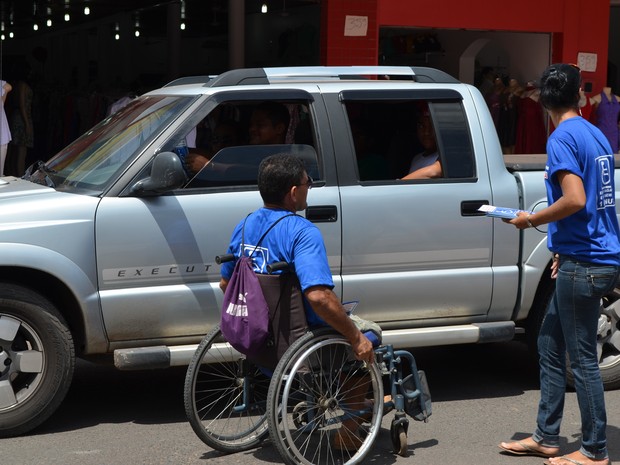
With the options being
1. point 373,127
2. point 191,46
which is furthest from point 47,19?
point 373,127

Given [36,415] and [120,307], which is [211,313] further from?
[36,415]

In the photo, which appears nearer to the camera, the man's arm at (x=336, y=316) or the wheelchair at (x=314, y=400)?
the man's arm at (x=336, y=316)

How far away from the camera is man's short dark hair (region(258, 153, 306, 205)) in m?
4.66

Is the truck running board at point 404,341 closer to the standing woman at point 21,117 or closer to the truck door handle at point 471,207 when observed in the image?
the truck door handle at point 471,207

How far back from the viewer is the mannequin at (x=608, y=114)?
1440 centimetres

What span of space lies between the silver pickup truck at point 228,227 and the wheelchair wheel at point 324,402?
87cm

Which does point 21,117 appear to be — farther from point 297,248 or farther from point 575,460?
point 575,460

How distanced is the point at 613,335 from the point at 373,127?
202 cm

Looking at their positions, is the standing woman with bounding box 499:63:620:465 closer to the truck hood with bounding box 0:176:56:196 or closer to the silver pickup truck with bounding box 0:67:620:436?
the silver pickup truck with bounding box 0:67:620:436

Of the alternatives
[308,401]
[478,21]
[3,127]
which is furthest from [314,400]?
[478,21]

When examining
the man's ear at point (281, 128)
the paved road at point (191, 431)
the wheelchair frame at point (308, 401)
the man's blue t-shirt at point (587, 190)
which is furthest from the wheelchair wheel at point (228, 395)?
the man's blue t-shirt at point (587, 190)

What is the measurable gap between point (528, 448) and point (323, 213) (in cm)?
168

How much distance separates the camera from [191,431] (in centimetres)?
550

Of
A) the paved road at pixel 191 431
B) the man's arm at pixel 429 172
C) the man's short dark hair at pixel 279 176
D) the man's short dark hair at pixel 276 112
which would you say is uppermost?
the man's short dark hair at pixel 276 112
